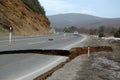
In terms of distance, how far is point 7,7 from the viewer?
192ft

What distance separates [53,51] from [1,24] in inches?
1087

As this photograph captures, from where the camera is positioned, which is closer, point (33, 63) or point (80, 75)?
point (80, 75)

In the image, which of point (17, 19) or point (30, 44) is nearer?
point (30, 44)

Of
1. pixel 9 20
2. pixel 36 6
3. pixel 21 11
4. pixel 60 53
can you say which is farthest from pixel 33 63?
pixel 36 6

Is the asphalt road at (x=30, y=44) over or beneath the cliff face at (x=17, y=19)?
beneath

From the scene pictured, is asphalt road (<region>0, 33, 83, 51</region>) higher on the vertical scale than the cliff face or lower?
lower

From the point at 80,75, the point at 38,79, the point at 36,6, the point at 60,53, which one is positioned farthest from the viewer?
the point at 36,6

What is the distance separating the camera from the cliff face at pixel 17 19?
174ft

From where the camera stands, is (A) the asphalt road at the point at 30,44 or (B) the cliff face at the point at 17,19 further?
(B) the cliff face at the point at 17,19

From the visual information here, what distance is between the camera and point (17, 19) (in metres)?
58.8

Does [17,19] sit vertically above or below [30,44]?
above

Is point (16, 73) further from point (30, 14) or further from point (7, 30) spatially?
point (30, 14)

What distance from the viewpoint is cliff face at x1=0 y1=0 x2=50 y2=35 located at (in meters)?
53.0

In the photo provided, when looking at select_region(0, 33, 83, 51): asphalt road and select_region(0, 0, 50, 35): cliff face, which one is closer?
select_region(0, 33, 83, 51): asphalt road
